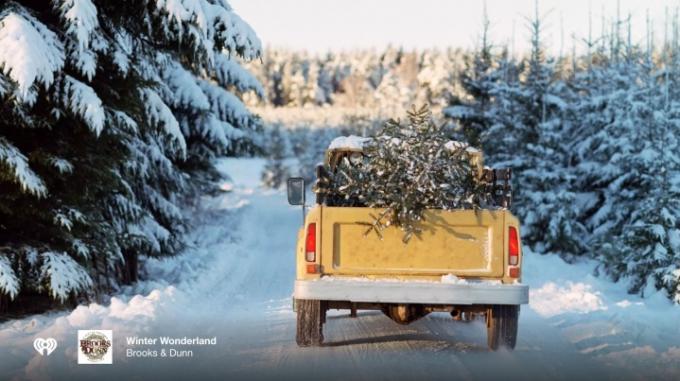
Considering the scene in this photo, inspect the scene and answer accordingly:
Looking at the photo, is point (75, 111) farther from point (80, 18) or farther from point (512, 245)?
point (512, 245)

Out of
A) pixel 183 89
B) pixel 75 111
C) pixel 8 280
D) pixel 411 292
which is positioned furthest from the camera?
pixel 183 89

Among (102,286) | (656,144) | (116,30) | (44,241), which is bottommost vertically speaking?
(102,286)

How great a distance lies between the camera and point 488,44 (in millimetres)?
26703

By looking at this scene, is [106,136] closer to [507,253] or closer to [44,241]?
[44,241]

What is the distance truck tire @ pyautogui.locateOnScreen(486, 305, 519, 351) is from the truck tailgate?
396mm

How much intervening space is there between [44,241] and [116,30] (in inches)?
114

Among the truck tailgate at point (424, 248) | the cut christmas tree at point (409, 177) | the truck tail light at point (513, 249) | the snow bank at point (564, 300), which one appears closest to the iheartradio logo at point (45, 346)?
the truck tailgate at point (424, 248)

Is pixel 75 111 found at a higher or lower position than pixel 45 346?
higher

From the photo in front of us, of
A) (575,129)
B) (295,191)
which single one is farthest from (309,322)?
(575,129)

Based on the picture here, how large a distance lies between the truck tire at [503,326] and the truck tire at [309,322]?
1.66m

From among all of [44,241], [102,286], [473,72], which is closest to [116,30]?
[44,241]

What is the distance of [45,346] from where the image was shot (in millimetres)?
7441

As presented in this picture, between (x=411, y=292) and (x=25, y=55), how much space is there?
447 centimetres

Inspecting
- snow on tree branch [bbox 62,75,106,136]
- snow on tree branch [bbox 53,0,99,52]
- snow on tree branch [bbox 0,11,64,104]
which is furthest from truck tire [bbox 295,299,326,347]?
snow on tree branch [bbox 53,0,99,52]
